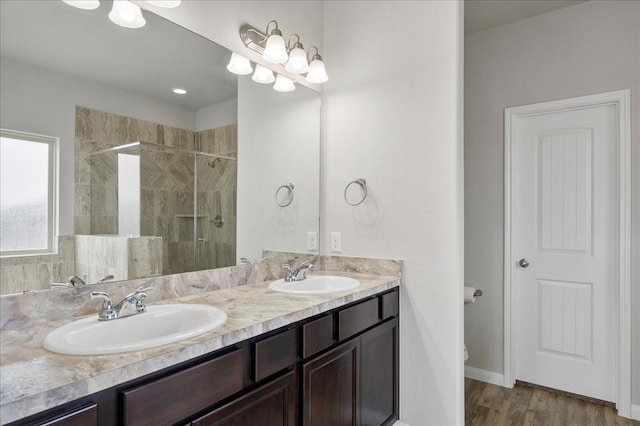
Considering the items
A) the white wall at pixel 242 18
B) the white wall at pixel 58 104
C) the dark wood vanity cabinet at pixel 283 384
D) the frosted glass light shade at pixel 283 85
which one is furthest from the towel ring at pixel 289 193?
the white wall at pixel 58 104

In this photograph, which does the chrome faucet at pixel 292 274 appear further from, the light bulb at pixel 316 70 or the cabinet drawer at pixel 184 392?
the light bulb at pixel 316 70

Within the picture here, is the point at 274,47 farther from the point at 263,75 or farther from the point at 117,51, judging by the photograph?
the point at 117,51

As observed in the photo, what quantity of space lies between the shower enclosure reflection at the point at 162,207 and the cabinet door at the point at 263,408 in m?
0.66

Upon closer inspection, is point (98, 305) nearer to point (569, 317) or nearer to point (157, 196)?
point (157, 196)

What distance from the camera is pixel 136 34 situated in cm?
147

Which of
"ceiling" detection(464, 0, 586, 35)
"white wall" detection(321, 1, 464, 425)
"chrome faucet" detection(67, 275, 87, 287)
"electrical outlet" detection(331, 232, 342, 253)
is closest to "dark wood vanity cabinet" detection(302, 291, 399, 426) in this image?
"white wall" detection(321, 1, 464, 425)

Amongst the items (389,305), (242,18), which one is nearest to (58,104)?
(242,18)

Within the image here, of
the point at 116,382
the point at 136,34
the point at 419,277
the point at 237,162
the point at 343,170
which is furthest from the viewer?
the point at 343,170

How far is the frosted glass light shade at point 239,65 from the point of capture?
1867 mm

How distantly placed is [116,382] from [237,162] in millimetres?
1279

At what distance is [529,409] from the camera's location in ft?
7.96

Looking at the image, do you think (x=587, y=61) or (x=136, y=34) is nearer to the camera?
(x=136, y=34)

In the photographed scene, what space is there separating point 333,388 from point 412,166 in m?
1.24

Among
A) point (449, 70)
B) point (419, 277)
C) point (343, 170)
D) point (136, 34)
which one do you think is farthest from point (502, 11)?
point (136, 34)
